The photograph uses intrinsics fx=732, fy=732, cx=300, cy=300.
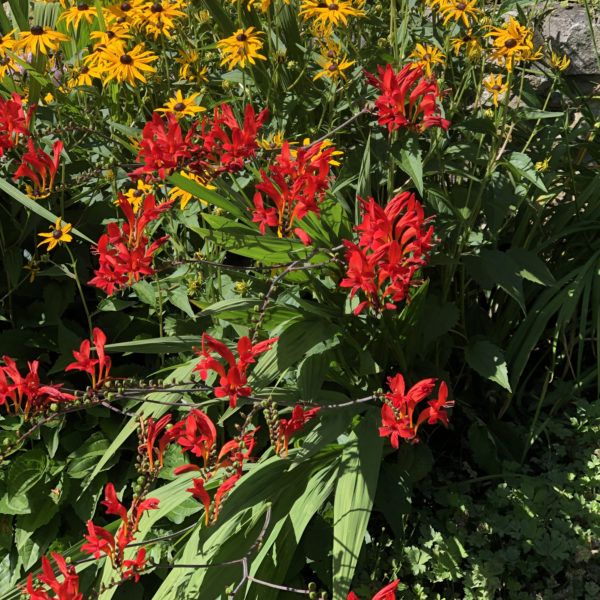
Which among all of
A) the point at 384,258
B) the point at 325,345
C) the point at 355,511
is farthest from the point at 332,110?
the point at 355,511

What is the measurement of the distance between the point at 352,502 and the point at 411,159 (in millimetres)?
697

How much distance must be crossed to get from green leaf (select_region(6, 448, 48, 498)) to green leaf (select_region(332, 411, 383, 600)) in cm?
81

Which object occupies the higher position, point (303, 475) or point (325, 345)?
point (325, 345)

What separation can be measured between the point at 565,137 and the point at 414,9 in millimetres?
596

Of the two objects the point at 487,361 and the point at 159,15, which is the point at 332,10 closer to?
the point at 159,15

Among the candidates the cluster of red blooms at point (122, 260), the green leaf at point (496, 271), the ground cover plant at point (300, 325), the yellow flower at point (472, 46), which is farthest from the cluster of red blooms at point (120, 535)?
the yellow flower at point (472, 46)

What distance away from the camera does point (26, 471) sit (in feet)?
6.02

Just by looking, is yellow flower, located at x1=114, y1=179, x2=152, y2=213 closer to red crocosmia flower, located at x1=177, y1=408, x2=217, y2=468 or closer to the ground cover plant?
the ground cover plant

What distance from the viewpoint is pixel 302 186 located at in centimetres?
140

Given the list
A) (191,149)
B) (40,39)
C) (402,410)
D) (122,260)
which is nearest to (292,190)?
(191,149)

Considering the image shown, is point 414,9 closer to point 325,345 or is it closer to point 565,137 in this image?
point 565,137

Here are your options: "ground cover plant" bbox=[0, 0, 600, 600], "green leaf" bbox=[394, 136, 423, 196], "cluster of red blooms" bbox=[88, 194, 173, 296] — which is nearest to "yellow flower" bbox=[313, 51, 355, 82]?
"ground cover plant" bbox=[0, 0, 600, 600]

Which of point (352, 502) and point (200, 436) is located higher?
point (200, 436)

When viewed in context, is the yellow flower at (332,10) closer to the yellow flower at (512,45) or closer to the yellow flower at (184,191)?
the yellow flower at (512,45)
